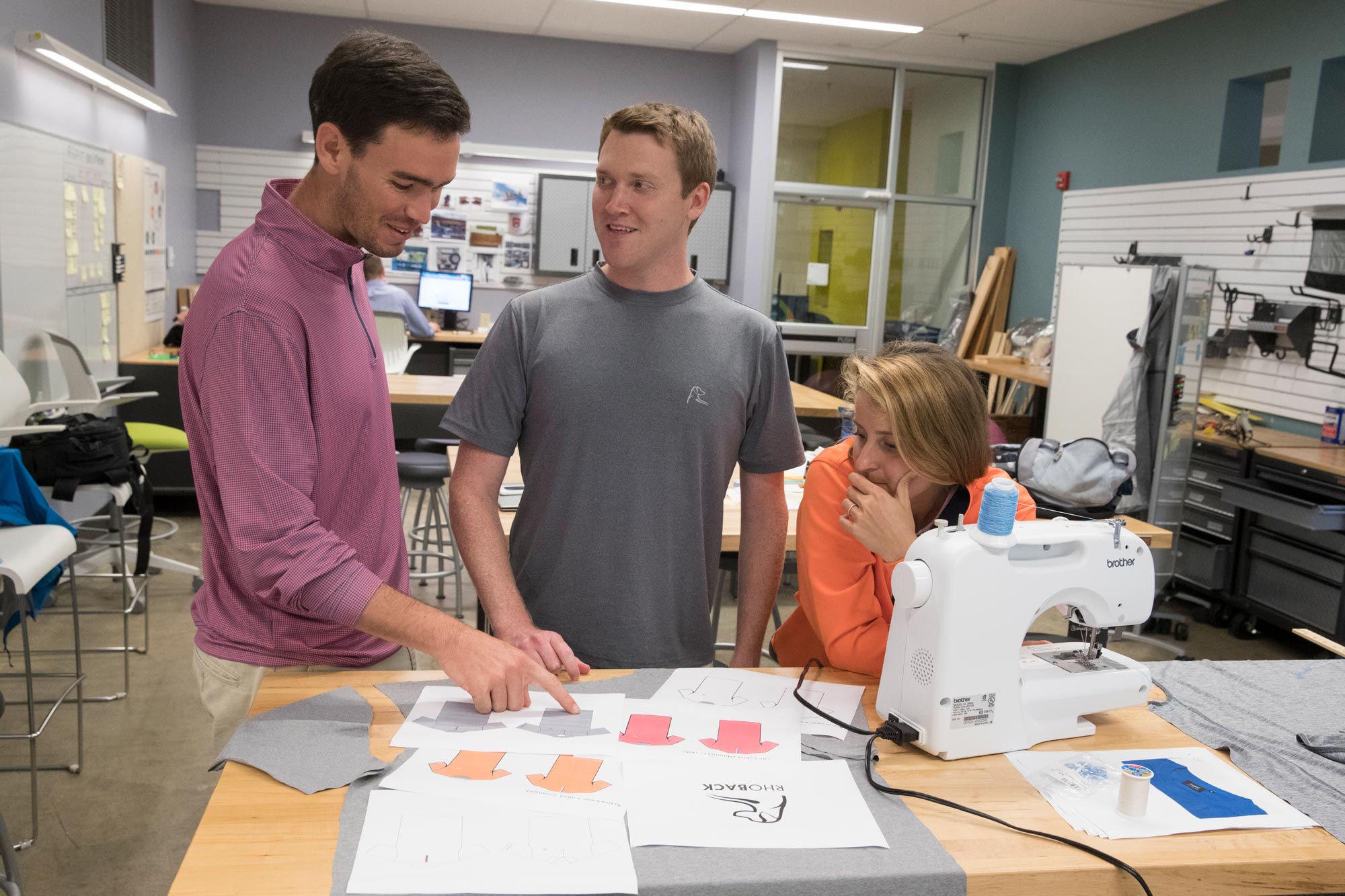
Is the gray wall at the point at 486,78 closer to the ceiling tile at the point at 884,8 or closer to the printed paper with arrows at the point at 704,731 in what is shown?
the ceiling tile at the point at 884,8

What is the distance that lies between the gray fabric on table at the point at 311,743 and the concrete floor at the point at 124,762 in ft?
5.22

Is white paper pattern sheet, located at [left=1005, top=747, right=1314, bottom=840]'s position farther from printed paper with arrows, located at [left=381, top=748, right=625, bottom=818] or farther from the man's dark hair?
the man's dark hair

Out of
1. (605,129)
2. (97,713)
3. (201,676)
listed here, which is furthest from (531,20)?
(201,676)

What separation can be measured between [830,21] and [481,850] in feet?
23.1

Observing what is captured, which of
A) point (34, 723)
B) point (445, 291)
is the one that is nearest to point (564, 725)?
point (34, 723)

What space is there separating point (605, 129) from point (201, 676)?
3.66 ft

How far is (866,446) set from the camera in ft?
5.62

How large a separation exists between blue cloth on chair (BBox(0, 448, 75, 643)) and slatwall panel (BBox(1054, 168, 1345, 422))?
186 inches

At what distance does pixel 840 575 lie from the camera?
5.59 ft

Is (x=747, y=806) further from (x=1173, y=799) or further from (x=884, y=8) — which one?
(x=884, y=8)

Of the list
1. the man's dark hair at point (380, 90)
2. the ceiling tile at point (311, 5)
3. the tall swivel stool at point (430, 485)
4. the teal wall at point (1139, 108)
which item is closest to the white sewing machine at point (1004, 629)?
the man's dark hair at point (380, 90)

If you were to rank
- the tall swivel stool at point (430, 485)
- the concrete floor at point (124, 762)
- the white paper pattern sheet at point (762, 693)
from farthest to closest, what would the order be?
the tall swivel stool at point (430, 485), the concrete floor at point (124, 762), the white paper pattern sheet at point (762, 693)

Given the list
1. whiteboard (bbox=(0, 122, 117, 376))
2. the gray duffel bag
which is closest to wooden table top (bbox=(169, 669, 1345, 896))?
the gray duffel bag

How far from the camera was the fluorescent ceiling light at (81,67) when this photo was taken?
4199mm
